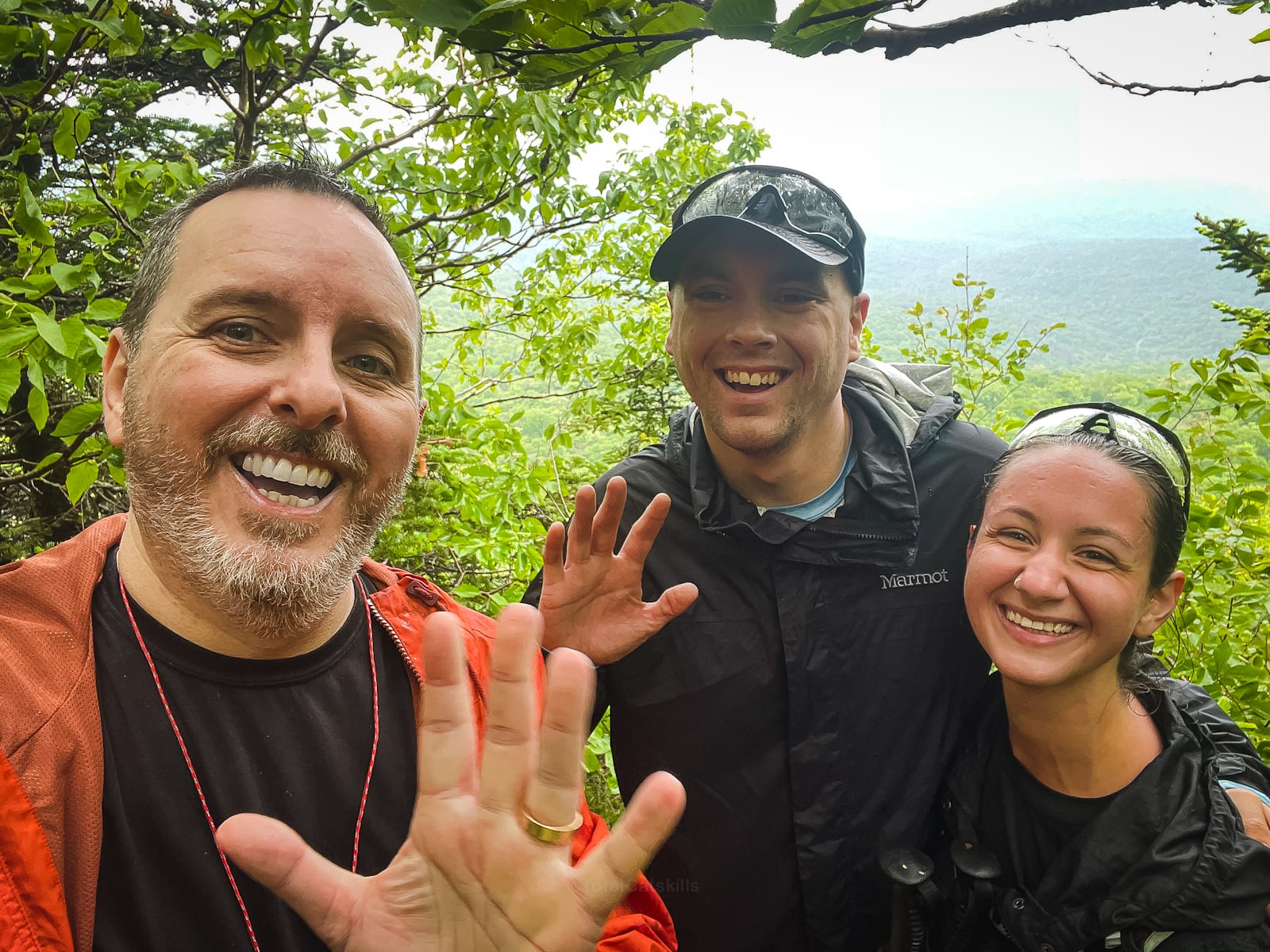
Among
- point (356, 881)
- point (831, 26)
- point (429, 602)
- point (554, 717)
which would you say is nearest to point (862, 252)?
point (831, 26)

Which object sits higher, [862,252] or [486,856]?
[862,252]

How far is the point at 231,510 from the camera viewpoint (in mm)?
1457

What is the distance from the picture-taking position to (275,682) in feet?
4.93

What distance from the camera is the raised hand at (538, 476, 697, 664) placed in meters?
1.95

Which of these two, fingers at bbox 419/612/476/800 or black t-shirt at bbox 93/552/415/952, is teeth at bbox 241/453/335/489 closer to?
black t-shirt at bbox 93/552/415/952

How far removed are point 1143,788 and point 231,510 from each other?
83.9 inches

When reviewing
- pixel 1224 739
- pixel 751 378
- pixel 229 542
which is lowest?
pixel 1224 739

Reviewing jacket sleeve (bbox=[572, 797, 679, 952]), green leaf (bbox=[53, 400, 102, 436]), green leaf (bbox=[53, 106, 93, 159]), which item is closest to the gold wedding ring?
jacket sleeve (bbox=[572, 797, 679, 952])

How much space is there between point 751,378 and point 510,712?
1.48m

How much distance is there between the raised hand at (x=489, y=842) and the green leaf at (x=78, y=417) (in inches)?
59.2

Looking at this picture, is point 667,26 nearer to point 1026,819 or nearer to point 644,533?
point 644,533

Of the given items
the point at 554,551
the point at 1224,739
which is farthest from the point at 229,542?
the point at 1224,739

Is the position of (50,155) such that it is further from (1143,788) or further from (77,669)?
(1143,788)

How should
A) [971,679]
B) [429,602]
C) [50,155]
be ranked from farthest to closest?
[50,155] → [971,679] → [429,602]
